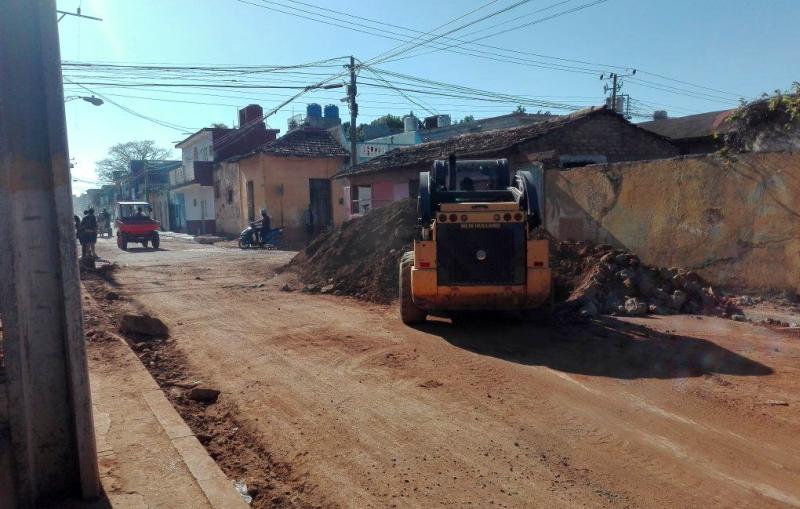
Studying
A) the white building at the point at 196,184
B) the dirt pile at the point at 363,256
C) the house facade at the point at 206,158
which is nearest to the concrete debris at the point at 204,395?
the dirt pile at the point at 363,256

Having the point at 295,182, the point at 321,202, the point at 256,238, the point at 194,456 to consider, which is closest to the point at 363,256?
the point at 194,456

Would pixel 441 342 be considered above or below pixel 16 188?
below

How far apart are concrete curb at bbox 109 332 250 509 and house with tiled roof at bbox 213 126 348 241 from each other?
1003 inches

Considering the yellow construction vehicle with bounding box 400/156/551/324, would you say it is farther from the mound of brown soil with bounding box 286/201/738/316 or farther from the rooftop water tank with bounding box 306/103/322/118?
the rooftop water tank with bounding box 306/103/322/118

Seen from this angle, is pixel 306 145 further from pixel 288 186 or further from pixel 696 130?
pixel 696 130

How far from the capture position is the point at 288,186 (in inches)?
1256

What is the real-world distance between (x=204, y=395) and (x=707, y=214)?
8.81 metres

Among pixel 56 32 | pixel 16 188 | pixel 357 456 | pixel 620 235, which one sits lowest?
pixel 357 456

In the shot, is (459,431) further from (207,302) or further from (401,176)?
(401,176)

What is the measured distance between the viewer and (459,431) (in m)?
4.95

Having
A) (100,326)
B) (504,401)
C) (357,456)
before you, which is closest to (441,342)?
(504,401)

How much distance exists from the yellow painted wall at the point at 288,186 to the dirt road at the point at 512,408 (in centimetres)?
2217

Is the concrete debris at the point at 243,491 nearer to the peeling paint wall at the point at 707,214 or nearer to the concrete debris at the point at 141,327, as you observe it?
the concrete debris at the point at 141,327

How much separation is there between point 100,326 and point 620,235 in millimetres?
9575
